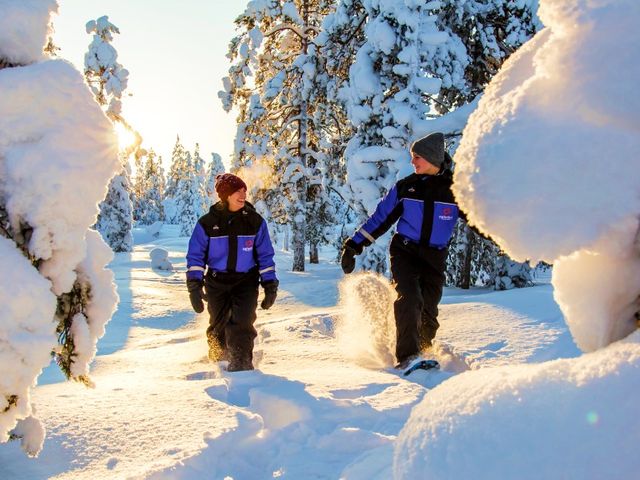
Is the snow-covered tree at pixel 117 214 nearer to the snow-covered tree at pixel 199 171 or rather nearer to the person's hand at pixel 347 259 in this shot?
the person's hand at pixel 347 259

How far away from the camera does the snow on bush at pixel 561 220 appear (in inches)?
38.1

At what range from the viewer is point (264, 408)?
331 centimetres

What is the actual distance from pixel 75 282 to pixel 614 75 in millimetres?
2353

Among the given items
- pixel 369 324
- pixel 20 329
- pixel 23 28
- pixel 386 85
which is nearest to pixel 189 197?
pixel 386 85

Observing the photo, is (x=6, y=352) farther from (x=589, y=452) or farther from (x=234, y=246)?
(x=234, y=246)

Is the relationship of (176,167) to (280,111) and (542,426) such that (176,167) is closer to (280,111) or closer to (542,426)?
(280,111)

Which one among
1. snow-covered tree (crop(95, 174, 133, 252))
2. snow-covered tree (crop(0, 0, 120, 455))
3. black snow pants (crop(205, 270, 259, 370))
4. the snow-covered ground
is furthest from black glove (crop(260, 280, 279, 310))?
snow-covered tree (crop(95, 174, 133, 252))

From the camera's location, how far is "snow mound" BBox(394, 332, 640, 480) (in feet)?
3.07

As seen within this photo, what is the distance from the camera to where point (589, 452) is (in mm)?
938

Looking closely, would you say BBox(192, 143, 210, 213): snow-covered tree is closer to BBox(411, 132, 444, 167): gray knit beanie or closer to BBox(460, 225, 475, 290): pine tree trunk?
BBox(460, 225, 475, 290): pine tree trunk

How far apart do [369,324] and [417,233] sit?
1403mm

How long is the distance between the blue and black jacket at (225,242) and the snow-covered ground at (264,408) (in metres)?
1.02

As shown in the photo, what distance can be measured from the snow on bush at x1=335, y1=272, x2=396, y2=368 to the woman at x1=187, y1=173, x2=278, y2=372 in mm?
1045

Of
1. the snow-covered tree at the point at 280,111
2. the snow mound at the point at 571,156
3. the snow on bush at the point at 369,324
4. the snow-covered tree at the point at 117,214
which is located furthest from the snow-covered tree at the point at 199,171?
the snow mound at the point at 571,156
